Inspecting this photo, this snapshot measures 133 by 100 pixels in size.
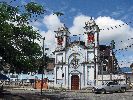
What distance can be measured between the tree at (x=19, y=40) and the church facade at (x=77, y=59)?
3448 centimetres

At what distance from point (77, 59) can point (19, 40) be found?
37956 mm

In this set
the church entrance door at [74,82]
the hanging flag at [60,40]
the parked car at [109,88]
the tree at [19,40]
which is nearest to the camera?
the tree at [19,40]

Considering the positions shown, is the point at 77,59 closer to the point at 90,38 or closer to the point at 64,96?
the point at 90,38

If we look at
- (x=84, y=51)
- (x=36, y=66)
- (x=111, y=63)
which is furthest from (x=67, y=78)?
(x=36, y=66)

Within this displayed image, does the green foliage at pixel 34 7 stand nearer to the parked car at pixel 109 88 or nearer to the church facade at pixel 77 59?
the parked car at pixel 109 88

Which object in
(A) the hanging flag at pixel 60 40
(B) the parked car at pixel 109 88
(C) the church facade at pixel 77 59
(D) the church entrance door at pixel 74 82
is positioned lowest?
(B) the parked car at pixel 109 88

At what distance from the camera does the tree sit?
28.9 meters

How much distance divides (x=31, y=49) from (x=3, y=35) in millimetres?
3722

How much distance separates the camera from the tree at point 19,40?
28852 millimetres

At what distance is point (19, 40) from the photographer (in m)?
30.5

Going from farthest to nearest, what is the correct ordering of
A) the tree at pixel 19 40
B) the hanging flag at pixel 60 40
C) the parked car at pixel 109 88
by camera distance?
1. the hanging flag at pixel 60 40
2. the parked car at pixel 109 88
3. the tree at pixel 19 40

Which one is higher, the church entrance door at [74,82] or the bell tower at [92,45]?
the bell tower at [92,45]

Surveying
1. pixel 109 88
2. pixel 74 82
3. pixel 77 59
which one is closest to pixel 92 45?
pixel 77 59

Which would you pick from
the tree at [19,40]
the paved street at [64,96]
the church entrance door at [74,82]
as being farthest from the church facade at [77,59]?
the tree at [19,40]
